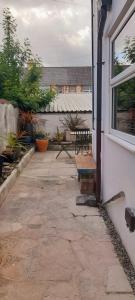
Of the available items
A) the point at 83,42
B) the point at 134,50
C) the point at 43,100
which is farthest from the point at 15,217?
the point at 43,100

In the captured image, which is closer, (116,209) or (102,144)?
(116,209)

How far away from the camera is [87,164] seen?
6.43 m

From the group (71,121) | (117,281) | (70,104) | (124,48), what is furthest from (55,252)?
(70,104)

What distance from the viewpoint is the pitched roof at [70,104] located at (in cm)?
1428

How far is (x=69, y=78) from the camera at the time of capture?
3975 cm

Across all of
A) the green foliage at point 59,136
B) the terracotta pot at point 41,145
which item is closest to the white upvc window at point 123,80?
the terracotta pot at point 41,145

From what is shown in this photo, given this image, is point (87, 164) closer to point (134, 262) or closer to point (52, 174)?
point (52, 174)

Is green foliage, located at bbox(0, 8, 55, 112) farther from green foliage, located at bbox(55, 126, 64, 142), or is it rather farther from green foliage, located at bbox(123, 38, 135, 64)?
green foliage, located at bbox(123, 38, 135, 64)

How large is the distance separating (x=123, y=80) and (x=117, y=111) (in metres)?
0.69

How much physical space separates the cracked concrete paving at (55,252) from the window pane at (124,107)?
142cm

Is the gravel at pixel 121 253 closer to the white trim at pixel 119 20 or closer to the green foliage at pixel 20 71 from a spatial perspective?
the white trim at pixel 119 20

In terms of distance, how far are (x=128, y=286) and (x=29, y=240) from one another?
1442 millimetres

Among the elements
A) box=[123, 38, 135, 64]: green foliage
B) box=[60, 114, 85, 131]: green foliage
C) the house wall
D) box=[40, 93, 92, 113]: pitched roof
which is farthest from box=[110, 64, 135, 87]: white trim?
box=[40, 93, 92, 113]: pitched roof

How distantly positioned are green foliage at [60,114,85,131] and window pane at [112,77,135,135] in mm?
9136
